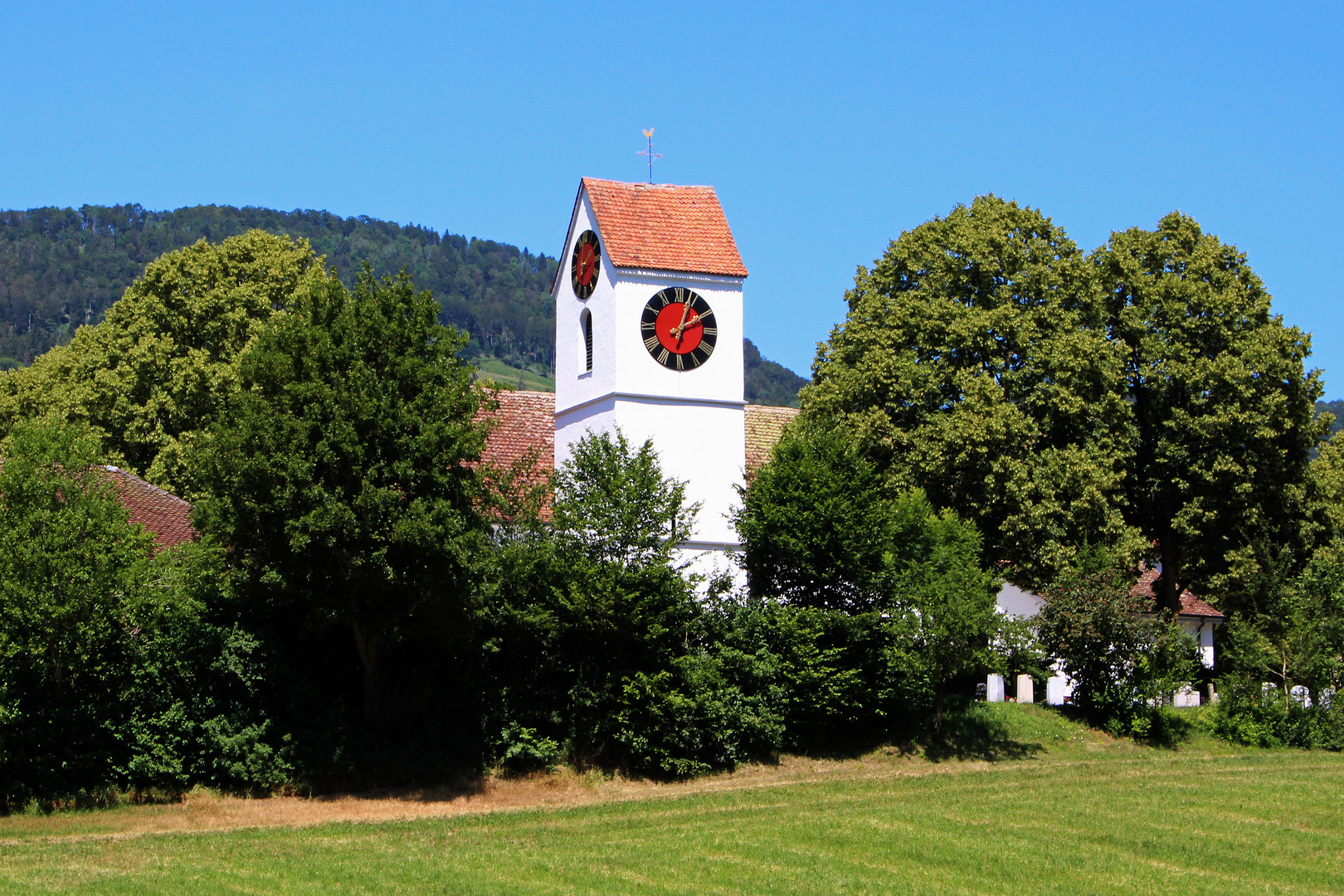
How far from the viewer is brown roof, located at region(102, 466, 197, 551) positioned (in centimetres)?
3416

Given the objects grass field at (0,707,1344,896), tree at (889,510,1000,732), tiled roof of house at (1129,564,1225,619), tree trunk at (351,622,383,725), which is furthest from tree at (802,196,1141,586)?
tree trunk at (351,622,383,725)

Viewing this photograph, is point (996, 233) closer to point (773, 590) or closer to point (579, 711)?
point (773, 590)

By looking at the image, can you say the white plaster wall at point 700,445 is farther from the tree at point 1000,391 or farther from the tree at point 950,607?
the tree at point 950,607

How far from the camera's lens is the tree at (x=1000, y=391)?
1478 inches

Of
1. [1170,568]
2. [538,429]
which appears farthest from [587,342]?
[1170,568]

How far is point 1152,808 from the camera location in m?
28.1

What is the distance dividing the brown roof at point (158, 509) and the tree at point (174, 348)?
297 centimetres

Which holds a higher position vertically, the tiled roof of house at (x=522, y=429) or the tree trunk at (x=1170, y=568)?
the tiled roof of house at (x=522, y=429)

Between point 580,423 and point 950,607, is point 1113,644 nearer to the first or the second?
point 950,607

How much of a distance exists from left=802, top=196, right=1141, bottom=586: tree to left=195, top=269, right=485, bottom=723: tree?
37.7ft

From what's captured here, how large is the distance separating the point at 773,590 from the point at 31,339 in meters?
181

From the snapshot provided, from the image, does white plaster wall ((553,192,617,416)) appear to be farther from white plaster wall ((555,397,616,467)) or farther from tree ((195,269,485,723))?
tree ((195,269,485,723))

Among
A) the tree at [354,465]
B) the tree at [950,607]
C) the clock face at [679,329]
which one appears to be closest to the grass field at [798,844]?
the tree at [950,607]

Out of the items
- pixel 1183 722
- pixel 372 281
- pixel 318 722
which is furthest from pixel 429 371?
pixel 1183 722
